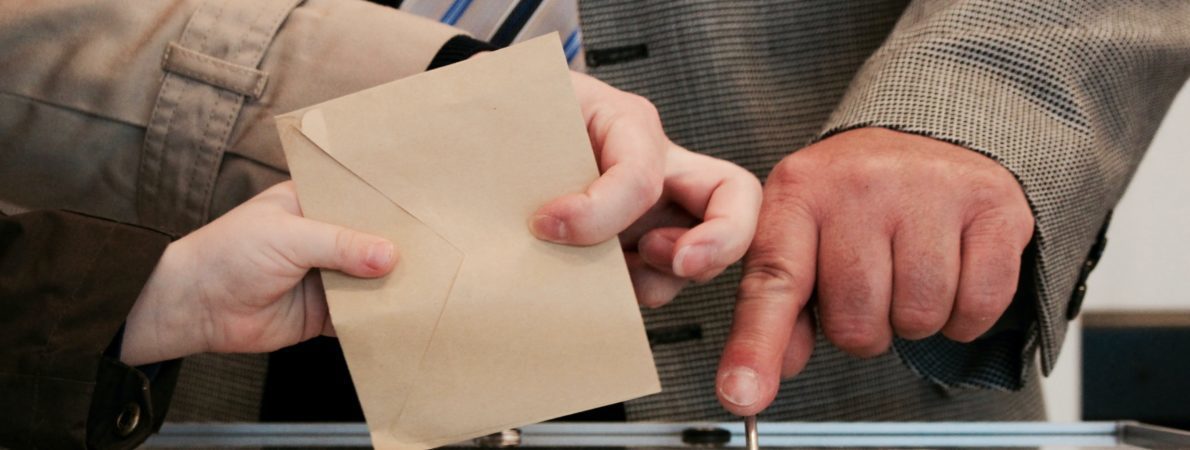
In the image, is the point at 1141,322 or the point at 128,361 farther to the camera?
the point at 1141,322

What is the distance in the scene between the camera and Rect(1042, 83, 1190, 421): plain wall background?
180 centimetres

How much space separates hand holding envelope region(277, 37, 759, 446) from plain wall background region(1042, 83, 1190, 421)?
5.28 feet

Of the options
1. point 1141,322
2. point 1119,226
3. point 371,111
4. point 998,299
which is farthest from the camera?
point 1119,226

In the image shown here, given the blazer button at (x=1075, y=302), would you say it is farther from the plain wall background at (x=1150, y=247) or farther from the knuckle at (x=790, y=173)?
the plain wall background at (x=1150, y=247)

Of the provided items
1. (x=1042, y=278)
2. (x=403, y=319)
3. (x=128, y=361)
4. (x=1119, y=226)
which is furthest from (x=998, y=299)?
(x=1119, y=226)

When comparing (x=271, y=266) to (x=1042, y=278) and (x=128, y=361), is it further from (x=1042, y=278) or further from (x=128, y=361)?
(x=1042, y=278)

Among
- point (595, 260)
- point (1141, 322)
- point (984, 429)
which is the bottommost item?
point (1141, 322)

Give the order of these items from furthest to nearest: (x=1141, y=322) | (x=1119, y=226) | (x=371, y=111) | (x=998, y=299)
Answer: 1. (x=1119, y=226)
2. (x=1141, y=322)
3. (x=998, y=299)
4. (x=371, y=111)

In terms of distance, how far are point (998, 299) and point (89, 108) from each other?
58cm

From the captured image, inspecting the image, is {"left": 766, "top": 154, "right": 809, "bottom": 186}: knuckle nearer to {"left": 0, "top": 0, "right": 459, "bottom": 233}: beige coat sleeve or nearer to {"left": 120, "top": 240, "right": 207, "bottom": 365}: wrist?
{"left": 0, "top": 0, "right": 459, "bottom": 233}: beige coat sleeve

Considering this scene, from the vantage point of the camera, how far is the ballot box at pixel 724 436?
1.69ft

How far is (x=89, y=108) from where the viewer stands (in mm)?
609

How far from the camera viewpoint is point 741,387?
50cm

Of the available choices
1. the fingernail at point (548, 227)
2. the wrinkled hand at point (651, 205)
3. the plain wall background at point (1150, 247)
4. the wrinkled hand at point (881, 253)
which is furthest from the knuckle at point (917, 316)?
the plain wall background at point (1150, 247)
